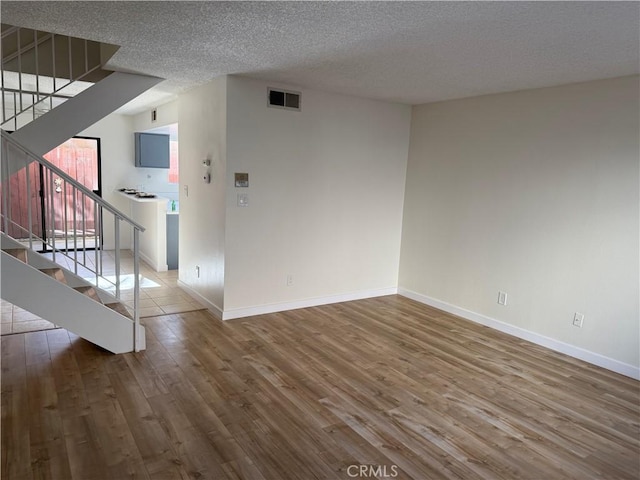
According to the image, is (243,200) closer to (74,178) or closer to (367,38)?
(367,38)

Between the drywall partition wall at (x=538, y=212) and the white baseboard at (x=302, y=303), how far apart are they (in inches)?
22.5

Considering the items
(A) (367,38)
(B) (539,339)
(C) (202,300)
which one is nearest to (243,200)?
(C) (202,300)

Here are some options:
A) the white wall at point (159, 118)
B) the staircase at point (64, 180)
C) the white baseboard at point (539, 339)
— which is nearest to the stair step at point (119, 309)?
the staircase at point (64, 180)

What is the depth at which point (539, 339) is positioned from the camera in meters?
4.18

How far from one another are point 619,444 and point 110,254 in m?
7.26

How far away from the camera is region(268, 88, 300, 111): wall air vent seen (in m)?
4.37

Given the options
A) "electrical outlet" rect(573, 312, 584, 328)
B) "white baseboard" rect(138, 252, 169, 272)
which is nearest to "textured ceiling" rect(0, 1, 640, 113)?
"electrical outlet" rect(573, 312, 584, 328)

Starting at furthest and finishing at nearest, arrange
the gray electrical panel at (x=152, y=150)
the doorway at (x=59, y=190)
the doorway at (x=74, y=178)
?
the gray electrical panel at (x=152, y=150) → the doorway at (x=74, y=178) → the doorway at (x=59, y=190)

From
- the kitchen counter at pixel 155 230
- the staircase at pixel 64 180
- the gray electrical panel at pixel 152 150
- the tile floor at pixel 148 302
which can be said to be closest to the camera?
the staircase at pixel 64 180

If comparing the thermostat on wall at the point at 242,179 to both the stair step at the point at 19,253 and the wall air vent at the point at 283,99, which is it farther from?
the stair step at the point at 19,253

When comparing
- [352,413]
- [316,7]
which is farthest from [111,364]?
[316,7]

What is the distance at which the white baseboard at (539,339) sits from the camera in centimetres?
362

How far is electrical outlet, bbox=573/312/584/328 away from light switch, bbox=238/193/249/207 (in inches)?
130

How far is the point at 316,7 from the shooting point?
7.48ft
